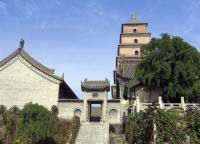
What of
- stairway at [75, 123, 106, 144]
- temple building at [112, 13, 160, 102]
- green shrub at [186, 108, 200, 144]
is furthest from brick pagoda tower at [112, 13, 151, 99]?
green shrub at [186, 108, 200, 144]

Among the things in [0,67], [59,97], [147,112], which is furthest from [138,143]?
[0,67]

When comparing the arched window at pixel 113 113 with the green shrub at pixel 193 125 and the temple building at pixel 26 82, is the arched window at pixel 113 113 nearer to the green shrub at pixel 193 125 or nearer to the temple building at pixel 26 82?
the temple building at pixel 26 82

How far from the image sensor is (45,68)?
30.3 metres

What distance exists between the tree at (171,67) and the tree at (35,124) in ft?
25.7

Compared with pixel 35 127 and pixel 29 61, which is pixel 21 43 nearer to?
pixel 29 61

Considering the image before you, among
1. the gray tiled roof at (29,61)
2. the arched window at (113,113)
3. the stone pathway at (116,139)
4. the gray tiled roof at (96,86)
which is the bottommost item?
the stone pathway at (116,139)

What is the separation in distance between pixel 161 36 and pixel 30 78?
12.5 m

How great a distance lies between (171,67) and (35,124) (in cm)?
1082

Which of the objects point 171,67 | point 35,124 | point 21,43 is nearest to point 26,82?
point 21,43

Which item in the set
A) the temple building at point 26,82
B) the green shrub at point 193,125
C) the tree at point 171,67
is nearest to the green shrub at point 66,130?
the temple building at point 26,82

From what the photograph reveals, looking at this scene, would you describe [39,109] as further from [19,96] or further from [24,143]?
[19,96]

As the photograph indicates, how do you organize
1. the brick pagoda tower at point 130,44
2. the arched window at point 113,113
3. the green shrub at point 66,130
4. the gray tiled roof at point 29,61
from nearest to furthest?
the green shrub at point 66,130, the arched window at point 113,113, the gray tiled roof at point 29,61, the brick pagoda tower at point 130,44

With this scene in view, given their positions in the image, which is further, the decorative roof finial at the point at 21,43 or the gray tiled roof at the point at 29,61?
the decorative roof finial at the point at 21,43

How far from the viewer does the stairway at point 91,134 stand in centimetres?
2195
